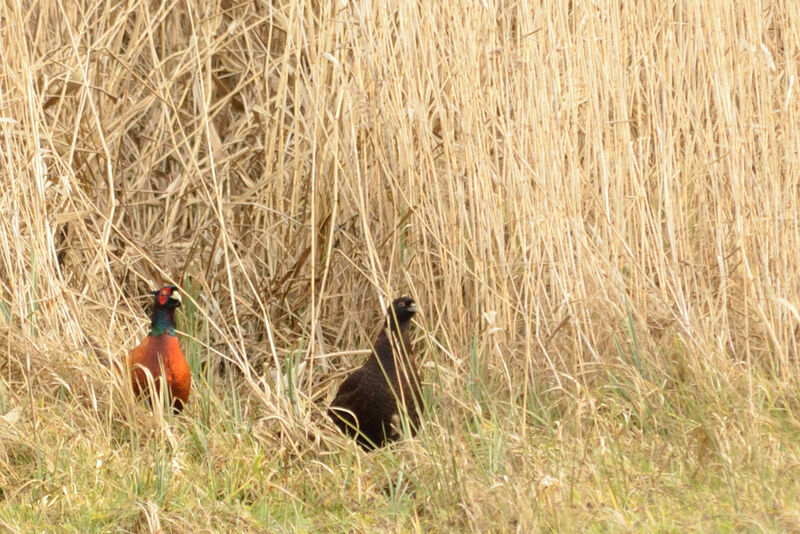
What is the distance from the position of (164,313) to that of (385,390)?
0.79 meters

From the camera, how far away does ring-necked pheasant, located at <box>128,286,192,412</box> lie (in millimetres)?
3258

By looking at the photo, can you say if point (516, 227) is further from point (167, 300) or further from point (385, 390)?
point (167, 300)

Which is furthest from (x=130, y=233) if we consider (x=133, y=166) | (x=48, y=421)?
(x=48, y=421)

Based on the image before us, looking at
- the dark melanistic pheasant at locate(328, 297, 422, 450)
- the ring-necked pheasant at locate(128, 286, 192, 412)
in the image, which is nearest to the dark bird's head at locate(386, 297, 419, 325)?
the dark melanistic pheasant at locate(328, 297, 422, 450)

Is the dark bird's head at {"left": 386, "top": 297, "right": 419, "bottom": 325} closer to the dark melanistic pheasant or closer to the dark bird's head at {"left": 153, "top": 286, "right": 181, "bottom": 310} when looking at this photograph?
the dark melanistic pheasant

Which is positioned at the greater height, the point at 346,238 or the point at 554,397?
the point at 346,238

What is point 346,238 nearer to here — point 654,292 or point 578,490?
point 654,292

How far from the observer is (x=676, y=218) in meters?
3.27

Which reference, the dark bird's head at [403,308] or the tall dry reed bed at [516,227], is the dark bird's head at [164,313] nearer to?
the tall dry reed bed at [516,227]

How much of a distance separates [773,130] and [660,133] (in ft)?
1.03

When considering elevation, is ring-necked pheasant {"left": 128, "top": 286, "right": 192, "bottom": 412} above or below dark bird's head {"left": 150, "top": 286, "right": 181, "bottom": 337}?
below

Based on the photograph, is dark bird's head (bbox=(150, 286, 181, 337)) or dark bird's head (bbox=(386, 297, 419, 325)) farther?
dark bird's head (bbox=(150, 286, 181, 337))

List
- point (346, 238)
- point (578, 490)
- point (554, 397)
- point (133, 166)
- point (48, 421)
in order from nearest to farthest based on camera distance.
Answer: point (578, 490), point (48, 421), point (554, 397), point (346, 238), point (133, 166)

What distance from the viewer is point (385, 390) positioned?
3.09 meters
